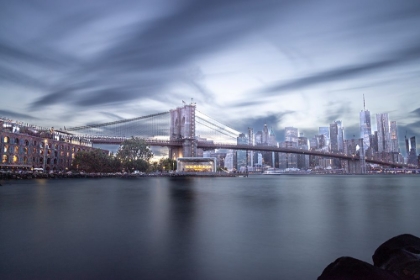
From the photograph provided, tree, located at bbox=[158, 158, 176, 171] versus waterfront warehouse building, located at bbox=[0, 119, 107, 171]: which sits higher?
waterfront warehouse building, located at bbox=[0, 119, 107, 171]

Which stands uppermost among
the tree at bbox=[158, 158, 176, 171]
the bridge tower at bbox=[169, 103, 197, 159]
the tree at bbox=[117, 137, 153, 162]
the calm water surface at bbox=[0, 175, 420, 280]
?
the bridge tower at bbox=[169, 103, 197, 159]

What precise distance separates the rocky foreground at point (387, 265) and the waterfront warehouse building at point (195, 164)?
112 meters

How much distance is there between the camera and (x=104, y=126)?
123938 millimetres

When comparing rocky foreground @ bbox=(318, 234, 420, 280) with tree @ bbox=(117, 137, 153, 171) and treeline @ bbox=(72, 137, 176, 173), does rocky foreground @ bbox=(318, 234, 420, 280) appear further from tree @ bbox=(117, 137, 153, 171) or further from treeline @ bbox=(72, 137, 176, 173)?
tree @ bbox=(117, 137, 153, 171)

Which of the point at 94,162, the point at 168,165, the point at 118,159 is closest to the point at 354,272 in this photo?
the point at 94,162

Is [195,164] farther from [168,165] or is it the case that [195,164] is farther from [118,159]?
[118,159]

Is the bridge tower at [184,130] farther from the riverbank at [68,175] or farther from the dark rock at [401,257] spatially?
the dark rock at [401,257]

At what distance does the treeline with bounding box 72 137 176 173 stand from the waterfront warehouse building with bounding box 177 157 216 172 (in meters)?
18.4

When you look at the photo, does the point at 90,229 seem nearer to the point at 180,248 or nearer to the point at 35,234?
the point at 35,234

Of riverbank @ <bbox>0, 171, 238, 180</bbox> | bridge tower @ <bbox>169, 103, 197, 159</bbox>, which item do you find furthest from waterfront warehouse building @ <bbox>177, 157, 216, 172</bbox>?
riverbank @ <bbox>0, 171, 238, 180</bbox>

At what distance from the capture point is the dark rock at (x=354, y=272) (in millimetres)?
4184

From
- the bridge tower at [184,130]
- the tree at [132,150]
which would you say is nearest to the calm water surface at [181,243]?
the tree at [132,150]

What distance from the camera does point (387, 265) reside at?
17.5 ft

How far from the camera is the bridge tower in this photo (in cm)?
12038
